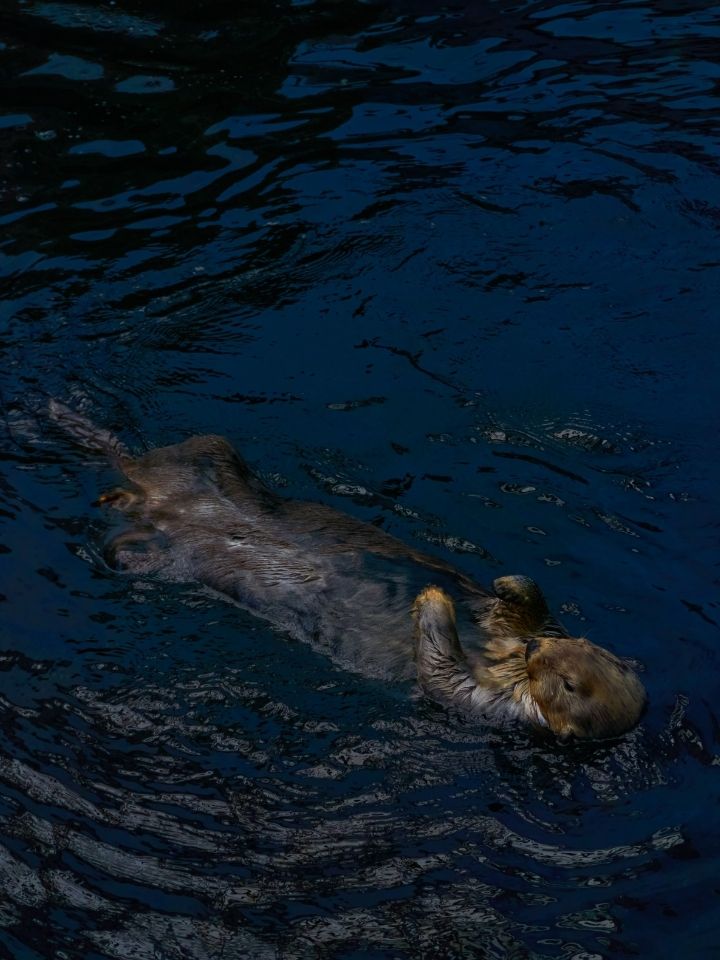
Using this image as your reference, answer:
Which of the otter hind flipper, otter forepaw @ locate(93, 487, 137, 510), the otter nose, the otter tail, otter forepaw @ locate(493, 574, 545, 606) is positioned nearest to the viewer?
the otter nose

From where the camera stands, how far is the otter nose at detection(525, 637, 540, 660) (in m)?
4.88

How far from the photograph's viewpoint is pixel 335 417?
6.55 m

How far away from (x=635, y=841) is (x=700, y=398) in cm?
294

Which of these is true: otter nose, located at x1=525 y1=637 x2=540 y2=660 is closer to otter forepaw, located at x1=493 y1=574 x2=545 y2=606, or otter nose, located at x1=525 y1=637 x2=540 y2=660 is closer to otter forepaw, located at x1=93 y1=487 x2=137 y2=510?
otter forepaw, located at x1=493 y1=574 x2=545 y2=606

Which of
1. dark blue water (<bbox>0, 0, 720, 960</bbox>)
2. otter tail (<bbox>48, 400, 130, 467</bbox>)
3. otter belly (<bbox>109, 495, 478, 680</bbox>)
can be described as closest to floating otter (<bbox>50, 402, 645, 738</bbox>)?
otter belly (<bbox>109, 495, 478, 680</bbox>)

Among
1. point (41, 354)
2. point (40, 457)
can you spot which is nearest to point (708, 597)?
point (40, 457)

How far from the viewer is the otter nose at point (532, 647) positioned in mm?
4879

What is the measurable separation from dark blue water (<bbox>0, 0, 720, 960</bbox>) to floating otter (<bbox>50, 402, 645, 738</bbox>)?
13 cm

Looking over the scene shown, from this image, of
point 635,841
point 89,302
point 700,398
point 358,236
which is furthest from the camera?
point 358,236

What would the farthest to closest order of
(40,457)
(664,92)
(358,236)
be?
1. (664,92)
2. (358,236)
3. (40,457)

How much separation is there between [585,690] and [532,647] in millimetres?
307

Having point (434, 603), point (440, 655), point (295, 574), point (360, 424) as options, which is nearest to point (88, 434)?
point (360, 424)

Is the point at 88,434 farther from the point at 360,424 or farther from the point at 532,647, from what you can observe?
the point at 532,647

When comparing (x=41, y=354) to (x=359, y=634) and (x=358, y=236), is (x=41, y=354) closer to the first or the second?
(x=358, y=236)
